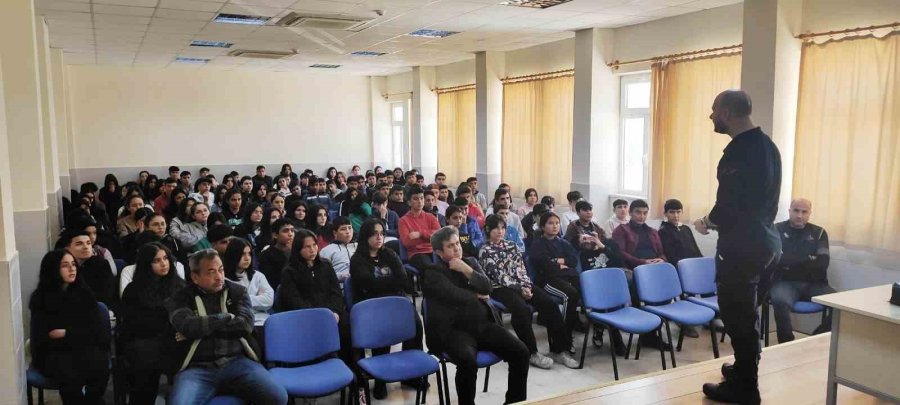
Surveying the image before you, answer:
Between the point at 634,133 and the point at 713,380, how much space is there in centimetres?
524

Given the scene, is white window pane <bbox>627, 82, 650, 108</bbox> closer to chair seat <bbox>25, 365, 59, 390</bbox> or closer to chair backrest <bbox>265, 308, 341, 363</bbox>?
chair backrest <bbox>265, 308, 341, 363</bbox>

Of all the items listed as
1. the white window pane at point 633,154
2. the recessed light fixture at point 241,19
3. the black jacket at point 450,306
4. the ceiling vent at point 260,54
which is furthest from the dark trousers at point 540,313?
the ceiling vent at point 260,54

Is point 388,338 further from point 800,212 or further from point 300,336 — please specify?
point 800,212

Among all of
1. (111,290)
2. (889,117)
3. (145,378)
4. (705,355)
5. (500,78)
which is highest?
(500,78)

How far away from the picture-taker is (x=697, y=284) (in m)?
5.00

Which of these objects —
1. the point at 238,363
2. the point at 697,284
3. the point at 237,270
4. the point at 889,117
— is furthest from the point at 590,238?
the point at 238,363

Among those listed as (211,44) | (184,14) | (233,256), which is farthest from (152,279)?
(211,44)

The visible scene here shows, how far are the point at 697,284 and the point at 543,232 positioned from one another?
1.28 m

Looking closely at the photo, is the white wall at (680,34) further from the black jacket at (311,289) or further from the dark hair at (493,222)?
the black jacket at (311,289)

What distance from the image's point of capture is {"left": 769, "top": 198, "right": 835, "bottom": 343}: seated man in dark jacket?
4.98m

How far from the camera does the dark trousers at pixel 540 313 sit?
435cm

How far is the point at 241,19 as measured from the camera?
7.00 metres

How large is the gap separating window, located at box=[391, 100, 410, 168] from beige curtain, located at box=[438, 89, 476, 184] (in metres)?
1.77

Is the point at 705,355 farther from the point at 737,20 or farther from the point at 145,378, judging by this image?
the point at 145,378
